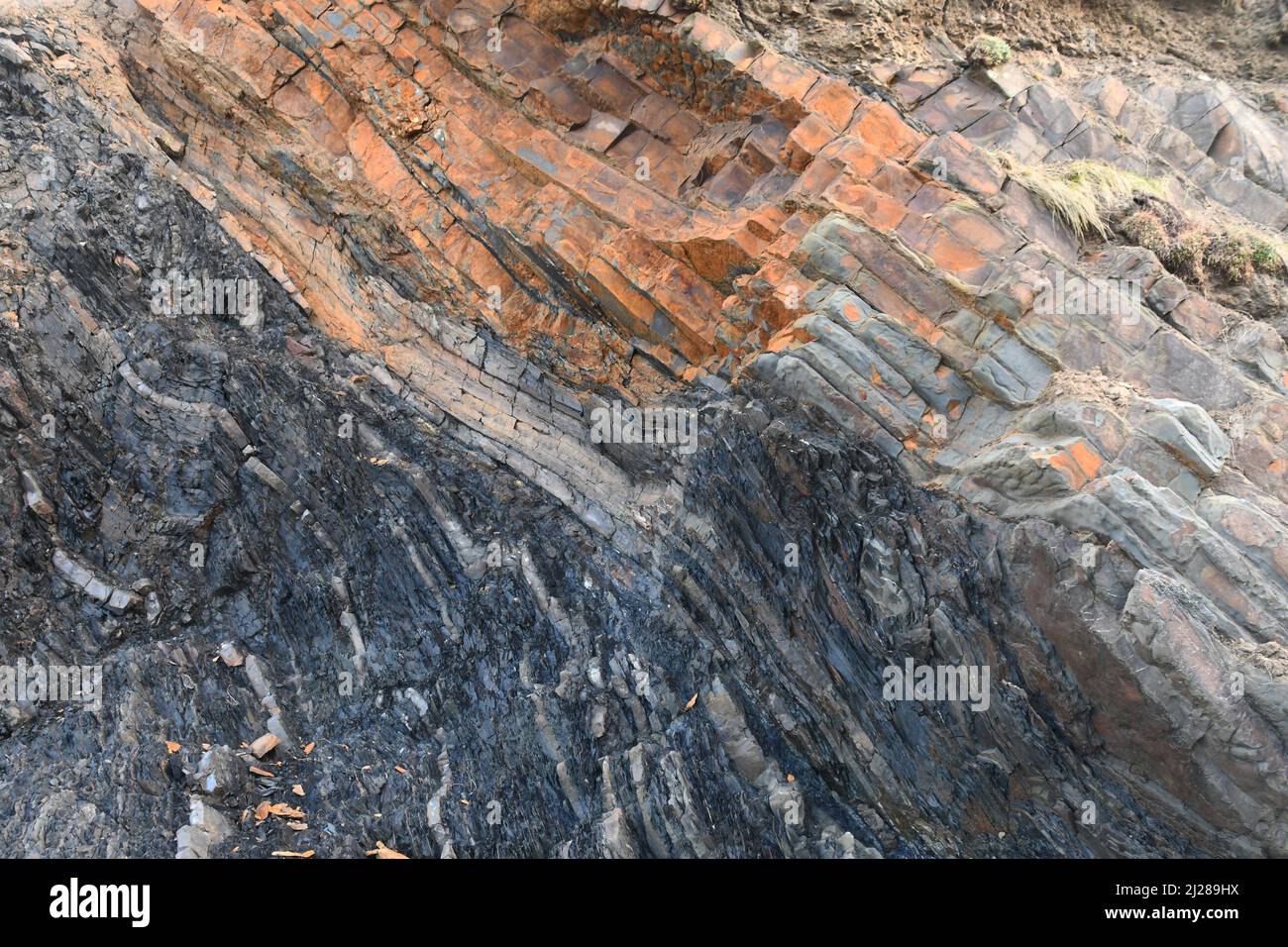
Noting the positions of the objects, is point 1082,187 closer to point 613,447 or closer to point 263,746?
point 613,447

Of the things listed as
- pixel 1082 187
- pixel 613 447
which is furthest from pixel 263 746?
pixel 1082 187

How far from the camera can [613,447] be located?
536 inches

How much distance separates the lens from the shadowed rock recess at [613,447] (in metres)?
10.9

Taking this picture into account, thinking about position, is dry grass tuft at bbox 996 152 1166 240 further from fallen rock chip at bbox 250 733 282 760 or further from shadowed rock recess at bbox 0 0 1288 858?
fallen rock chip at bbox 250 733 282 760

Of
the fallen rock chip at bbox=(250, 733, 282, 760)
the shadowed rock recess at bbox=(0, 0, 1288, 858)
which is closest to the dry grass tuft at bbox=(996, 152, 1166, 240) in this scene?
the shadowed rock recess at bbox=(0, 0, 1288, 858)

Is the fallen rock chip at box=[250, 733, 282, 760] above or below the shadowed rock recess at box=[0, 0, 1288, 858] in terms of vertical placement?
below

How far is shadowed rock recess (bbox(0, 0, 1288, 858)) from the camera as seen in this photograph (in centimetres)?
1087

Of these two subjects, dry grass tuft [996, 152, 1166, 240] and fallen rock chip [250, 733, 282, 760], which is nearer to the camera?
fallen rock chip [250, 733, 282, 760]

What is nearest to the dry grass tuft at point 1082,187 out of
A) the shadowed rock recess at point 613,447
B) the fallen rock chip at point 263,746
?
the shadowed rock recess at point 613,447

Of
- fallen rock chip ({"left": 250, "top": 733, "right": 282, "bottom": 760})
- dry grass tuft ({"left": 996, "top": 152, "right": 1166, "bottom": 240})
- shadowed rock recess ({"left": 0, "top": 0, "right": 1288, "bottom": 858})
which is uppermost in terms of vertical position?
dry grass tuft ({"left": 996, "top": 152, "right": 1166, "bottom": 240})

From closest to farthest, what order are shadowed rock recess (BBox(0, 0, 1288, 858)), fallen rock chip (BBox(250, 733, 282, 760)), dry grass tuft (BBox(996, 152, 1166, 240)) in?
shadowed rock recess (BBox(0, 0, 1288, 858)) → fallen rock chip (BBox(250, 733, 282, 760)) → dry grass tuft (BBox(996, 152, 1166, 240))

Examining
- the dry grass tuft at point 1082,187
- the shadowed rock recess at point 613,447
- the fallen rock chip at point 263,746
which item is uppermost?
the dry grass tuft at point 1082,187

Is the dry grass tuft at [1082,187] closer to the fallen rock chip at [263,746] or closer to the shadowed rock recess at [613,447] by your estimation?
the shadowed rock recess at [613,447]

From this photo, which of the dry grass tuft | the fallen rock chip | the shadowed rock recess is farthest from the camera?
the dry grass tuft
